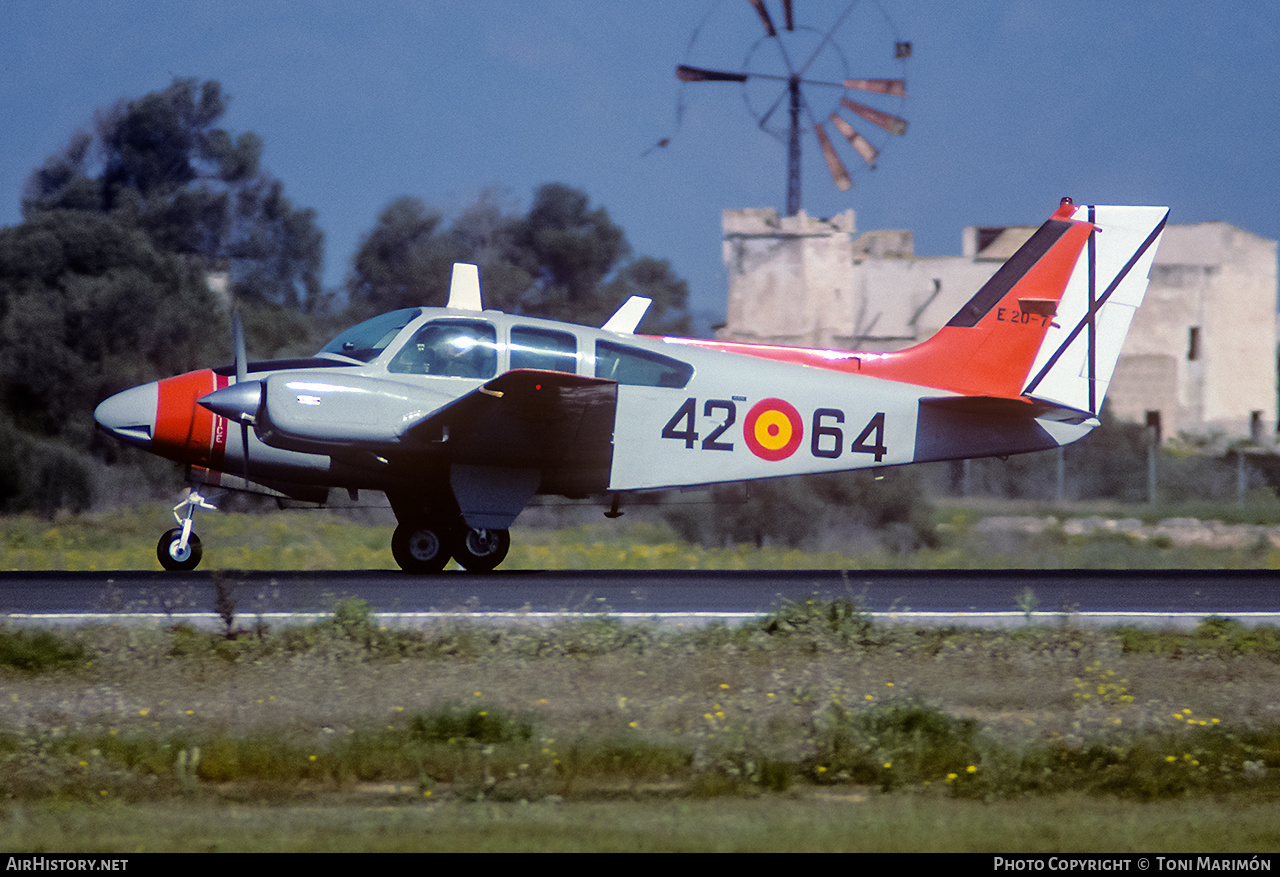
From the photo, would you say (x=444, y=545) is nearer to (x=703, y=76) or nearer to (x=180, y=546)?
(x=180, y=546)

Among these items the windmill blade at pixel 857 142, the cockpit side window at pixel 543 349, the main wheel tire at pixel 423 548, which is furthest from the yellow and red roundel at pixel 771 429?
the windmill blade at pixel 857 142

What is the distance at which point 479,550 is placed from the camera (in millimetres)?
13211

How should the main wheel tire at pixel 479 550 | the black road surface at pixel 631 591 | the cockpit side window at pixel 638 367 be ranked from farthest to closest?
the main wheel tire at pixel 479 550 < the cockpit side window at pixel 638 367 < the black road surface at pixel 631 591

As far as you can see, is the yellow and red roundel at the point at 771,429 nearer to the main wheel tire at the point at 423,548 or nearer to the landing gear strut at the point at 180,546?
the main wheel tire at the point at 423,548

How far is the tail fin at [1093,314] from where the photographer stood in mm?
14570

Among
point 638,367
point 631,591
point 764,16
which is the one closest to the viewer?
point 631,591

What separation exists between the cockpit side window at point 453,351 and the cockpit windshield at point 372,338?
→ 0.23 meters

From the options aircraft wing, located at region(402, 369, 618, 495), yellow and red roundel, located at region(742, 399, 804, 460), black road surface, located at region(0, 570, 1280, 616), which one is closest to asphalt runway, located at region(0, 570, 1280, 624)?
black road surface, located at region(0, 570, 1280, 616)

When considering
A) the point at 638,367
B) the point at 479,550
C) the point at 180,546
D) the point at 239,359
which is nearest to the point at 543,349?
the point at 638,367

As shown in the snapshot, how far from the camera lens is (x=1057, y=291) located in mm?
14617

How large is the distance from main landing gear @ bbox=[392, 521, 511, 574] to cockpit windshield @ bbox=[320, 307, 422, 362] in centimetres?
179

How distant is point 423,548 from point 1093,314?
7.64 meters

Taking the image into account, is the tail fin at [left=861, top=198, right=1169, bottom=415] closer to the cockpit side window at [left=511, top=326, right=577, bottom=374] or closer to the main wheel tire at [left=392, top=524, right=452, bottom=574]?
the cockpit side window at [left=511, top=326, right=577, bottom=374]

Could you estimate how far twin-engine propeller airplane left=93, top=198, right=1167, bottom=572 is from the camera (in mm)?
12219
